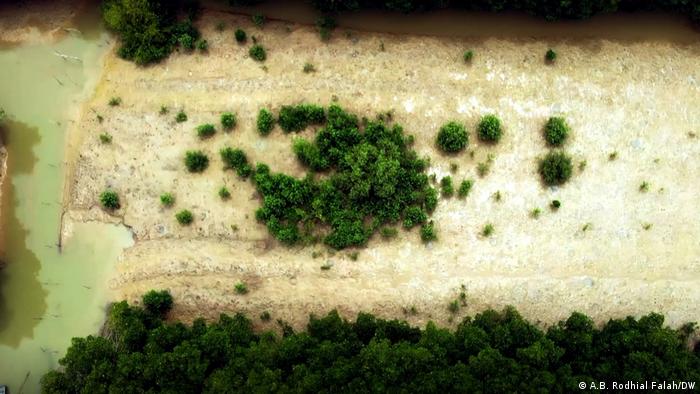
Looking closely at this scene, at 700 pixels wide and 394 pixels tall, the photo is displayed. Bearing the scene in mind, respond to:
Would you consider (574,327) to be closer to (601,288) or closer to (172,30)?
(601,288)

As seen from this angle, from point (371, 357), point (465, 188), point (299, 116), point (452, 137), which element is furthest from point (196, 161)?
point (465, 188)

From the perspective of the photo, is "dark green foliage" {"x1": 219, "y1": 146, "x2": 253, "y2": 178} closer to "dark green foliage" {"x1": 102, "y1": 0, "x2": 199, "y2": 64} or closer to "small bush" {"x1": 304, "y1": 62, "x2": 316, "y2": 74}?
"small bush" {"x1": 304, "y1": 62, "x2": 316, "y2": 74}

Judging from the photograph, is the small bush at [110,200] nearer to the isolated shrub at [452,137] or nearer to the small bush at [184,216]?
the small bush at [184,216]

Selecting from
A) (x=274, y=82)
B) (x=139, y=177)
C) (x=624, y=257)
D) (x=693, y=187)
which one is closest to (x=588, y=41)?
(x=693, y=187)

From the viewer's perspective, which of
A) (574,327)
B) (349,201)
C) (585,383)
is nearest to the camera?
(585,383)

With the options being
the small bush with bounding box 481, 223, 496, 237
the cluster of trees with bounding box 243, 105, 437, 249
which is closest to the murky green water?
the cluster of trees with bounding box 243, 105, 437, 249
